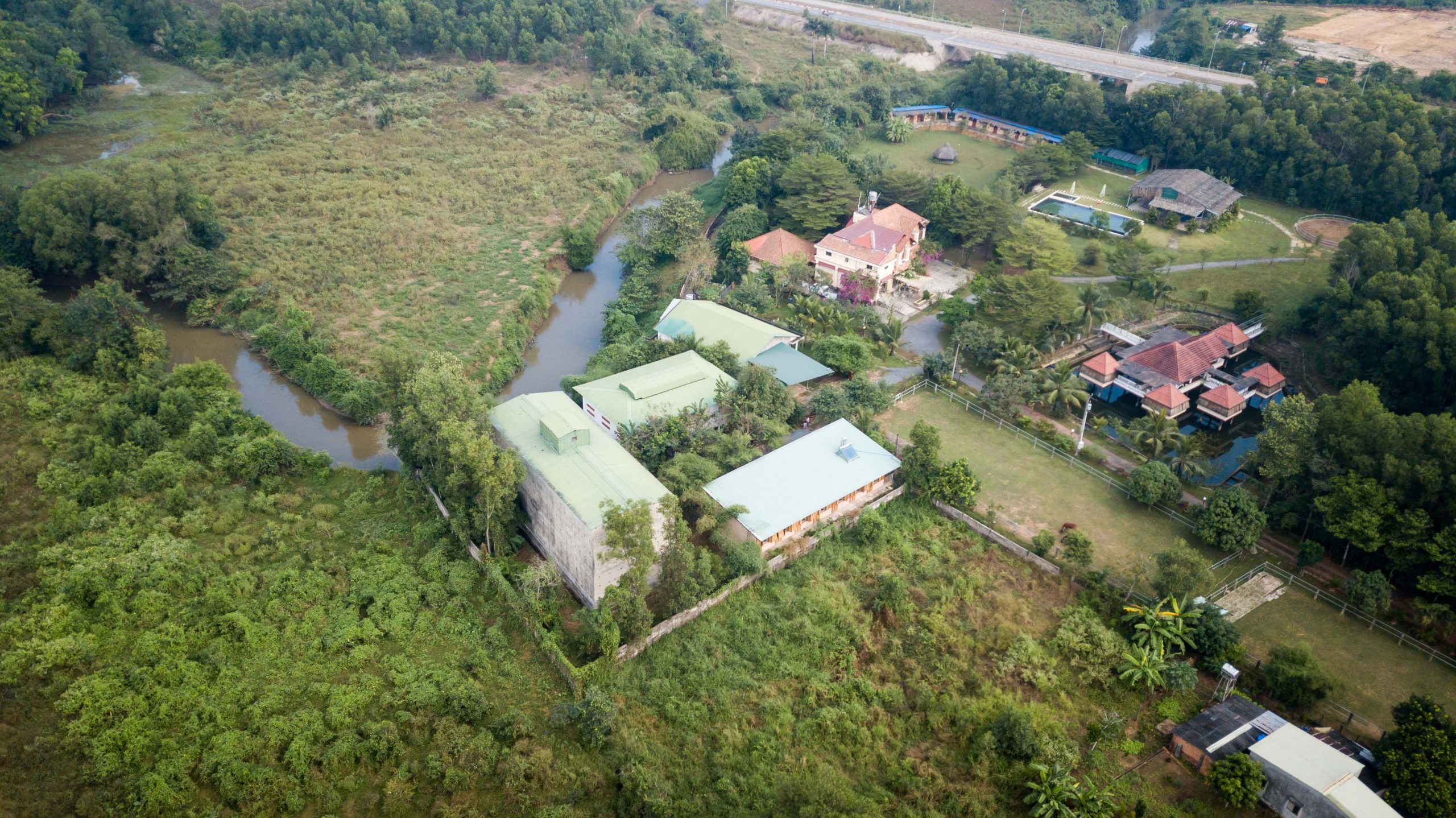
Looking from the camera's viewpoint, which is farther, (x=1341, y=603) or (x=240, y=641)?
(x=1341, y=603)

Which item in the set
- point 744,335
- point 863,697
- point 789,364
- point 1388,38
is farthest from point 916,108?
point 863,697

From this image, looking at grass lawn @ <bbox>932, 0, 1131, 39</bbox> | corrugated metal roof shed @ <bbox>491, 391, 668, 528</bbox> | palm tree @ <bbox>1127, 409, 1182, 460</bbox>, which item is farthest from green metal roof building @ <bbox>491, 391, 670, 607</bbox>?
grass lawn @ <bbox>932, 0, 1131, 39</bbox>

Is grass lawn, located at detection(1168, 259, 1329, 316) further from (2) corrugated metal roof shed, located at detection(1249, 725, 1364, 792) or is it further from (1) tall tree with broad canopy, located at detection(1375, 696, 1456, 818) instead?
(2) corrugated metal roof shed, located at detection(1249, 725, 1364, 792)

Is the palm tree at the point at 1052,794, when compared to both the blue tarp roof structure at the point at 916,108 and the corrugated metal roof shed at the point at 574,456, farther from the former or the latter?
the blue tarp roof structure at the point at 916,108

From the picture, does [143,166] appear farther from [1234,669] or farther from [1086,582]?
[1234,669]

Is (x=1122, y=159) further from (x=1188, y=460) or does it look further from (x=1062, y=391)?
(x=1188, y=460)

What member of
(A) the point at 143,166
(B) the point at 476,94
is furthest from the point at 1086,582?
(B) the point at 476,94
